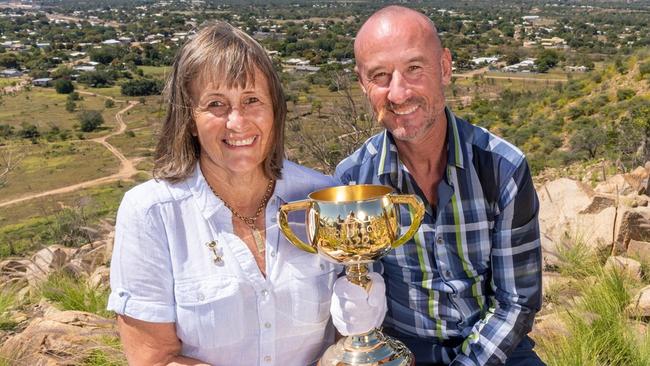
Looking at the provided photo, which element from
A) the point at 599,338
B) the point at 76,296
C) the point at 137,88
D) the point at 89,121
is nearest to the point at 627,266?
the point at 599,338

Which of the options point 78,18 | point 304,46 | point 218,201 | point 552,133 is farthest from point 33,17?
point 218,201

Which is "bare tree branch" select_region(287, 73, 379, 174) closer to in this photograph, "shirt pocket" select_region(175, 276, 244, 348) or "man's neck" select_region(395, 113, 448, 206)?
"man's neck" select_region(395, 113, 448, 206)

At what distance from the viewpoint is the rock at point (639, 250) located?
5376 millimetres

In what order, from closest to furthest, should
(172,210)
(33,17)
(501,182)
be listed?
(172,210), (501,182), (33,17)

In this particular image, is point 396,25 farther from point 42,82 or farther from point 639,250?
point 42,82

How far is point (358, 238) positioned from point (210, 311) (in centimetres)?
59

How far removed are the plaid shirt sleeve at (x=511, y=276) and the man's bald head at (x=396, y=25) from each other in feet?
2.07

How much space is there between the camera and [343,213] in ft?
7.39

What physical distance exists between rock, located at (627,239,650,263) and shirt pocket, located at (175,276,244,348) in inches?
162

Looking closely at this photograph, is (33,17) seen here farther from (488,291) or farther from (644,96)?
(488,291)

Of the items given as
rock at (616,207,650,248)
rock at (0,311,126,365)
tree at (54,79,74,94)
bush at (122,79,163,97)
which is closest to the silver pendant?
rock at (0,311,126,365)

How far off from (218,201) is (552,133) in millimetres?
26242

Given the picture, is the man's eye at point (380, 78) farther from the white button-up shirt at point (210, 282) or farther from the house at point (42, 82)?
the house at point (42, 82)

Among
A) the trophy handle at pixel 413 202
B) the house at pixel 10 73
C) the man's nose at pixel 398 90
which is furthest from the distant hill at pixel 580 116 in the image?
the house at pixel 10 73
